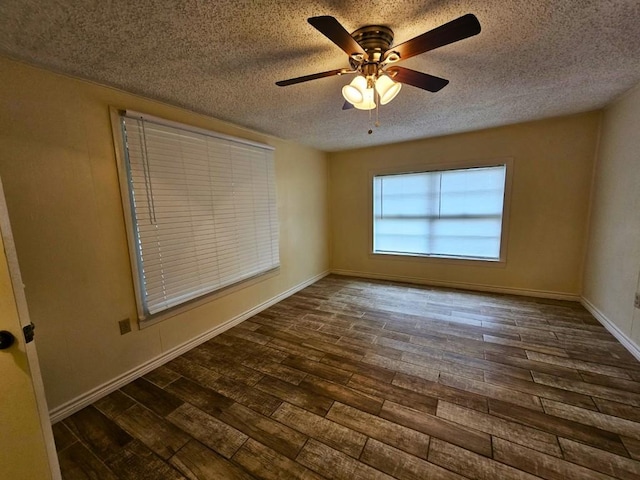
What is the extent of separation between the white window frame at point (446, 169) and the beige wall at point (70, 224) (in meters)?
3.19

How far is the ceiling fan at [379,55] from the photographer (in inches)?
45.2

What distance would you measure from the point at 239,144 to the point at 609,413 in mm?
3706

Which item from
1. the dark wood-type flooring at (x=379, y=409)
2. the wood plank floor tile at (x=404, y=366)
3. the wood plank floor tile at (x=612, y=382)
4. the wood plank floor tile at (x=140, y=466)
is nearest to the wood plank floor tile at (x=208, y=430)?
the dark wood-type flooring at (x=379, y=409)

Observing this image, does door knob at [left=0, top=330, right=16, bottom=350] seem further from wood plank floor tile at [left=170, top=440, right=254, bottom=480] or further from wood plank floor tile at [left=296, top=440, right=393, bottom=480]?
wood plank floor tile at [left=296, top=440, right=393, bottom=480]

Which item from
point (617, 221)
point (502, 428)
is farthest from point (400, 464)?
point (617, 221)

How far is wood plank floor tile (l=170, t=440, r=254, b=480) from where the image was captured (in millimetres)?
1312

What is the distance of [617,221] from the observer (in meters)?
2.53

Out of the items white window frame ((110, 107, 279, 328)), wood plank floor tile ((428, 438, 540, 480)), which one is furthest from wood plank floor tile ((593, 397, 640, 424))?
white window frame ((110, 107, 279, 328))

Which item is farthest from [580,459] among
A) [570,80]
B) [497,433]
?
[570,80]

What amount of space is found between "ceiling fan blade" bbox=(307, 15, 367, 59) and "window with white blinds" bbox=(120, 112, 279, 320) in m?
1.70

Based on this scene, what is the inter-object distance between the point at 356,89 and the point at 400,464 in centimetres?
210

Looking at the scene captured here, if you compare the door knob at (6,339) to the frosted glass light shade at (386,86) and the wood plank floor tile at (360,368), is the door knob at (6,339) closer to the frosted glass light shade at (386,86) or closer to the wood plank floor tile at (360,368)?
the wood plank floor tile at (360,368)

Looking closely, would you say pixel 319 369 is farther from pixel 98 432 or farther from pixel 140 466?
pixel 98 432

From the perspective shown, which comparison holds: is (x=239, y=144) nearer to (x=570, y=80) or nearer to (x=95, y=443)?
(x=95, y=443)
